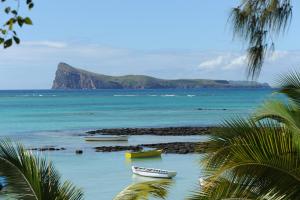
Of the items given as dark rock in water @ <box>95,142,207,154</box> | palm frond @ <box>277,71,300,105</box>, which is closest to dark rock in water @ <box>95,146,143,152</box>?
dark rock in water @ <box>95,142,207,154</box>

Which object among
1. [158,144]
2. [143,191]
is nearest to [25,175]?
[143,191]

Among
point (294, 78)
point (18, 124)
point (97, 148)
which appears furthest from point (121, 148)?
point (294, 78)

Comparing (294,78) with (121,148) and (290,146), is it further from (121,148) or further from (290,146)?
(121,148)

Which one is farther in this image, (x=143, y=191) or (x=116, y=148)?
(x=116, y=148)

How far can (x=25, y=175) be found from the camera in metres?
6.95

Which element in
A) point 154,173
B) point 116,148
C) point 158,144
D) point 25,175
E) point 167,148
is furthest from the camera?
point 158,144

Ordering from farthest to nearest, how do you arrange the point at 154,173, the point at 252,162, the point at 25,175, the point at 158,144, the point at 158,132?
1. the point at 158,132
2. the point at 158,144
3. the point at 154,173
4. the point at 25,175
5. the point at 252,162

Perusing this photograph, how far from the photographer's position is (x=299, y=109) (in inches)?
309

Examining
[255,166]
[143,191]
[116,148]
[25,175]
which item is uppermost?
[255,166]

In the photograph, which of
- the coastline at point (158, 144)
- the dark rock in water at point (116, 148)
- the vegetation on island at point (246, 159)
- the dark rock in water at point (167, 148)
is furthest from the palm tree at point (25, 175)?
the dark rock in water at point (116, 148)

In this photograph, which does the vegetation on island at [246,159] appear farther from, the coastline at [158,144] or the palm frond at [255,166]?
the coastline at [158,144]

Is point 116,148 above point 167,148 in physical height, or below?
below

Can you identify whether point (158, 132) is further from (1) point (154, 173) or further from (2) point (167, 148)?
(1) point (154, 173)

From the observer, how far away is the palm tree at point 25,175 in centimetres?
692
